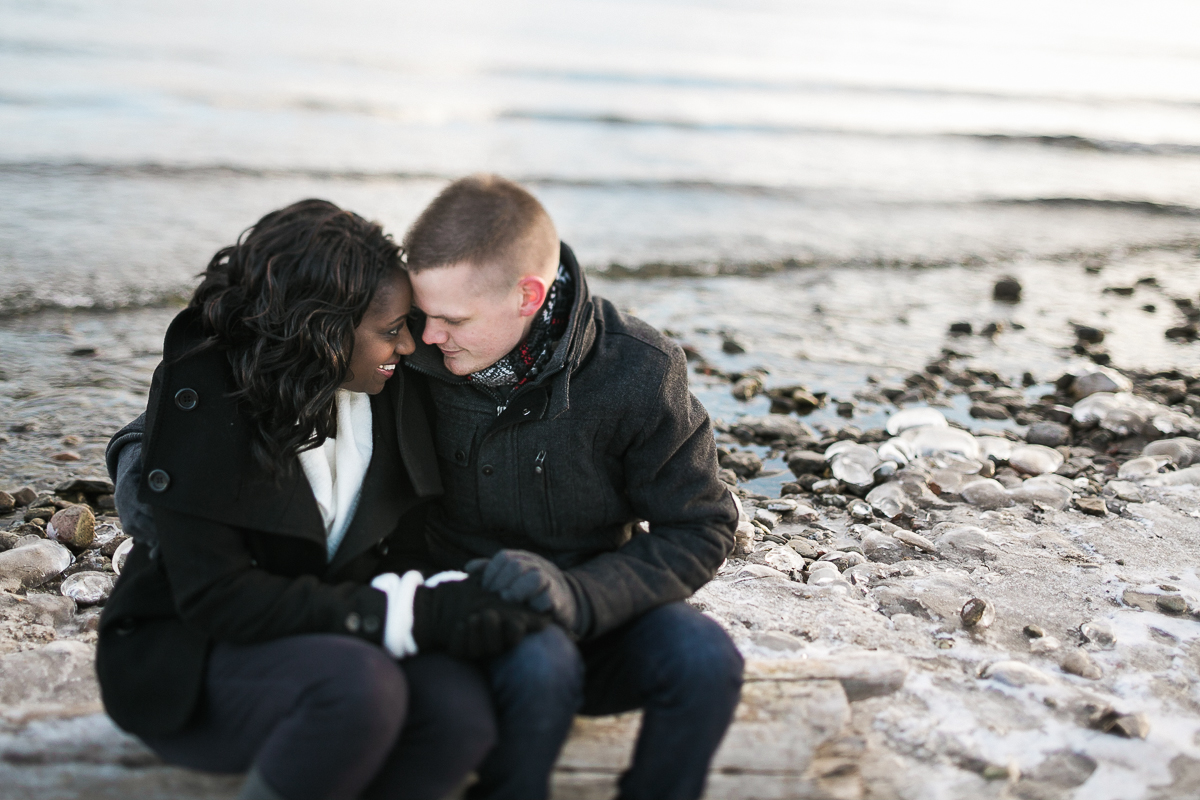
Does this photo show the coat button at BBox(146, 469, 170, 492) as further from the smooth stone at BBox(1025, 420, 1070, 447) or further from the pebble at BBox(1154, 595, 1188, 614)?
the smooth stone at BBox(1025, 420, 1070, 447)

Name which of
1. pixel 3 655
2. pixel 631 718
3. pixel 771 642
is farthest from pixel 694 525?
pixel 3 655

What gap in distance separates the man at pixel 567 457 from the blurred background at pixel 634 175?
10.2ft

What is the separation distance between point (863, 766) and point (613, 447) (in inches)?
41.1

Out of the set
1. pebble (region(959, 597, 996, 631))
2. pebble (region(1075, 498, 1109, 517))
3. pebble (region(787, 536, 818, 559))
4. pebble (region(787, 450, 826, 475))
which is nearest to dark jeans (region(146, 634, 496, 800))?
pebble (region(959, 597, 996, 631))

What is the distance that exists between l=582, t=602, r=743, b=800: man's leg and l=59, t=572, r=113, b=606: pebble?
2.06 metres

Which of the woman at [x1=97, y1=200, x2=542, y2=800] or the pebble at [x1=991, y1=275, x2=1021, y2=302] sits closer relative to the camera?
the woman at [x1=97, y1=200, x2=542, y2=800]

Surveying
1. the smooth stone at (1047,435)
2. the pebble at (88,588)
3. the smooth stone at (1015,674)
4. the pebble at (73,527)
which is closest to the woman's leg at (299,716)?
the pebble at (88,588)

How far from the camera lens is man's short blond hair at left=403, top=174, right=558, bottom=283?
252 centimetres

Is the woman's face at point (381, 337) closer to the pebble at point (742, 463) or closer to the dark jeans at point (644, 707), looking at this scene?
the dark jeans at point (644, 707)

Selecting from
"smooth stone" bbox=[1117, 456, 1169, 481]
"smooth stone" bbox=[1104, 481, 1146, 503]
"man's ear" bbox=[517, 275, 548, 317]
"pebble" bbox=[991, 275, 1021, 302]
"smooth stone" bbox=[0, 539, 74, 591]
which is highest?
"man's ear" bbox=[517, 275, 548, 317]

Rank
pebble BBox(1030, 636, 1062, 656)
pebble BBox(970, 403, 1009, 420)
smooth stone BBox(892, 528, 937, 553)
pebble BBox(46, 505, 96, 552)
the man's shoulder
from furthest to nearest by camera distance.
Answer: pebble BBox(970, 403, 1009, 420) < smooth stone BBox(892, 528, 937, 553) < pebble BBox(46, 505, 96, 552) < pebble BBox(1030, 636, 1062, 656) < the man's shoulder

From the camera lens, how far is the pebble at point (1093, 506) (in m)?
4.25

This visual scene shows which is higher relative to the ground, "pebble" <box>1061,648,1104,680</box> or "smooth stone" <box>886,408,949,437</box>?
"smooth stone" <box>886,408,949,437</box>

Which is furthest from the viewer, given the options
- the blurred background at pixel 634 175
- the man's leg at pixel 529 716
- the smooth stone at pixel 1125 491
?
the blurred background at pixel 634 175
